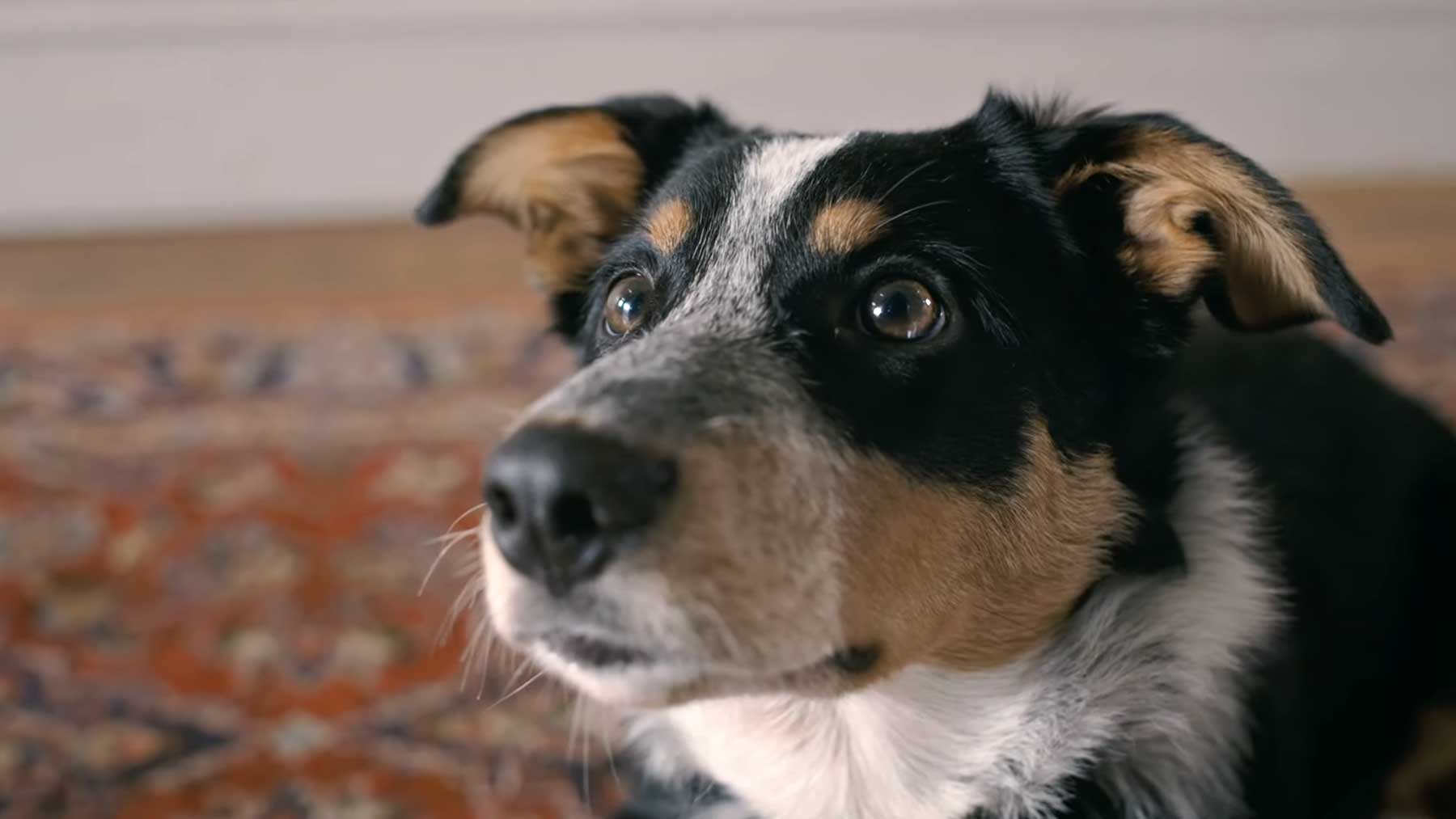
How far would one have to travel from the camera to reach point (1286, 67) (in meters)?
4.07

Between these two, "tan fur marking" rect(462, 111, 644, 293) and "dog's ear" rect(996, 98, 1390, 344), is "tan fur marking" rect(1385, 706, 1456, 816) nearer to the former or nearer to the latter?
"dog's ear" rect(996, 98, 1390, 344)

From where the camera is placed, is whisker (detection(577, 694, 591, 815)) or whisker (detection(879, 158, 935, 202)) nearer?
whisker (detection(879, 158, 935, 202))

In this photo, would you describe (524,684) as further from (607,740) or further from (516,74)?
(516,74)

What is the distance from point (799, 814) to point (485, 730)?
68 centimetres

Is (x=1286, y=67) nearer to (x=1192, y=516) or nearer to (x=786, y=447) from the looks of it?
(x=1192, y=516)

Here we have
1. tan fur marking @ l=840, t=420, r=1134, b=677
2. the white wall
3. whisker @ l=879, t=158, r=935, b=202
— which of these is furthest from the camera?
the white wall

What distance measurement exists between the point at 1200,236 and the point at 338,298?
243 cm

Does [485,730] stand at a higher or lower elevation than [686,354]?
lower

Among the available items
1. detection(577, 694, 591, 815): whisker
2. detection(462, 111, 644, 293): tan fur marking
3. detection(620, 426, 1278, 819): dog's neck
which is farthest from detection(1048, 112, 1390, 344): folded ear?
detection(577, 694, 591, 815): whisker

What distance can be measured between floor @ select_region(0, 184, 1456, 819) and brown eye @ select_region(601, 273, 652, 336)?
45 centimetres

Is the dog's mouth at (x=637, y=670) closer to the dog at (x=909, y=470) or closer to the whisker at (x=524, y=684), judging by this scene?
the dog at (x=909, y=470)

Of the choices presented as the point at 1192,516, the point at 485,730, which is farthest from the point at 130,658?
the point at 1192,516

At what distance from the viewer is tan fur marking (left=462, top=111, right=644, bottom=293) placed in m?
1.59

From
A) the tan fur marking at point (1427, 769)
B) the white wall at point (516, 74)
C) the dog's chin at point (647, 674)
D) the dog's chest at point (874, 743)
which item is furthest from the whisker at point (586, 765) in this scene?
the white wall at point (516, 74)
